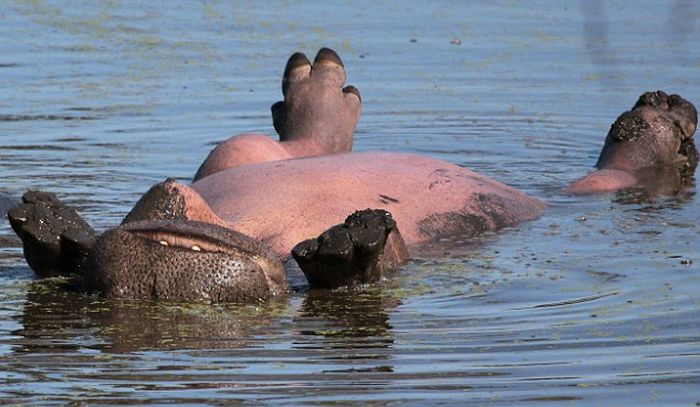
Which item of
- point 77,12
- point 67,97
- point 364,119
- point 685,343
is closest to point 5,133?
point 67,97

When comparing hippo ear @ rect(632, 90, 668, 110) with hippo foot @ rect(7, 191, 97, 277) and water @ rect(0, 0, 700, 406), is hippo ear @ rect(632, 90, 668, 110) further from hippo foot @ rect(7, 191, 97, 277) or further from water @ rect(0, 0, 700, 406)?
hippo foot @ rect(7, 191, 97, 277)

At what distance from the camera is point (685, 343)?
5.70m

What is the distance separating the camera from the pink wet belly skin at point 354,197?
7.33 meters

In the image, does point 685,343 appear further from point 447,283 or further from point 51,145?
point 51,145

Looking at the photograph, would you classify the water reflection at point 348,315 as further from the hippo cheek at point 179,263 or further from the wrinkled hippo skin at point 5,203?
the wrinkled hippo skin at point 5,203

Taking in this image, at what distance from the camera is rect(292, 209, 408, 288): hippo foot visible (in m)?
6.39

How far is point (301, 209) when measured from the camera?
7.40 meters


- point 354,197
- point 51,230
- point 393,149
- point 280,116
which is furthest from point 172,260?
point 393,149

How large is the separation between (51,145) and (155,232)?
470 cm

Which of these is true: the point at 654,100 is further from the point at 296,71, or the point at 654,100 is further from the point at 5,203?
the point at 5,203

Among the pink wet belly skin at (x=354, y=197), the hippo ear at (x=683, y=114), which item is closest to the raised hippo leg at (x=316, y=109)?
the pink wet belly skin at (x=354, y=197)

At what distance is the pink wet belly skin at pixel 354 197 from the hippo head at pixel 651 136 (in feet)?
4.24

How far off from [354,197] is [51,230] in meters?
1.54

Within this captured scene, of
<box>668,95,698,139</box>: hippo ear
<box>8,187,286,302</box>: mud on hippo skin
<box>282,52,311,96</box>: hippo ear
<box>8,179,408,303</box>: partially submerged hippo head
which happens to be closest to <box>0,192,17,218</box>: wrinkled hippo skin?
<box>282,52,311,96</box>: hippo ear
